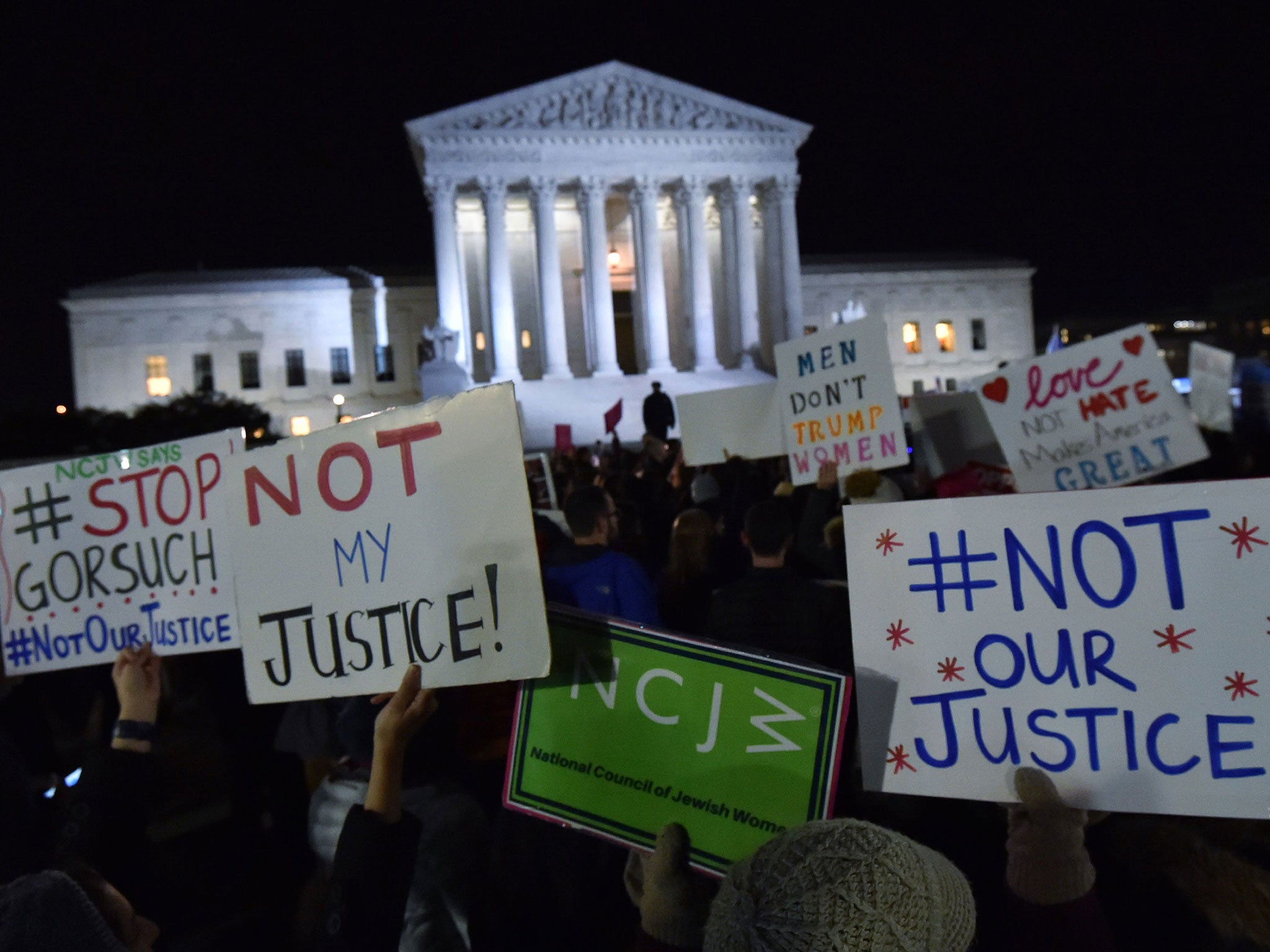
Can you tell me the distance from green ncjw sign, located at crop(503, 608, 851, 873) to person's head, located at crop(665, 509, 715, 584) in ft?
8.57

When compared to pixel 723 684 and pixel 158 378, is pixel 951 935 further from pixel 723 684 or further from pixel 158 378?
pixel 158 378

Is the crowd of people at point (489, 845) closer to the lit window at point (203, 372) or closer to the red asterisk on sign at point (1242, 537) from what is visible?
the red asterisk on sign at point (1242, 537)

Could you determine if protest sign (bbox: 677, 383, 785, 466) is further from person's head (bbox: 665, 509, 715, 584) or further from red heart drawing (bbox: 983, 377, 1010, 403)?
person's head (bbox: 665, 509, 715, 584)

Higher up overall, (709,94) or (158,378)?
(709,94)

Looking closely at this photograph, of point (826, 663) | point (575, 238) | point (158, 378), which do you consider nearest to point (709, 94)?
point (575, 238)

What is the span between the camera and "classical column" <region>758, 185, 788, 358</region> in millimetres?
39625

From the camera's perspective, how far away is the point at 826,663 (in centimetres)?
361

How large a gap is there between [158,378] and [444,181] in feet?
59.4

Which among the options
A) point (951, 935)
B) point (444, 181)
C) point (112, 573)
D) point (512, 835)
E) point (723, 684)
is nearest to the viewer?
Result: point (951, 935)

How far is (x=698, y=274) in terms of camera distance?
3844cm

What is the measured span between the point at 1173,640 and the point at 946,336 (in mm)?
52808

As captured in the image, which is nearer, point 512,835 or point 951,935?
point 951,935

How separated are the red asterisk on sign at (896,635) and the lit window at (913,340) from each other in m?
51.5

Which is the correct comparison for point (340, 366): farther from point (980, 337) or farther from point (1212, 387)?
point (1212, 387)
